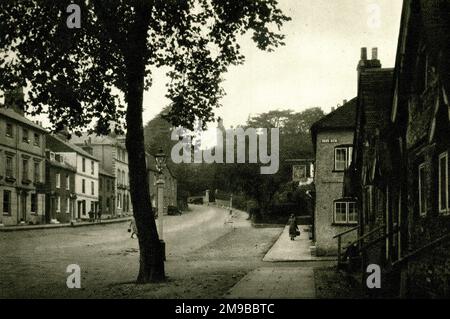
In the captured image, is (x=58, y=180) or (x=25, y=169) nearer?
(x=25, y=169)

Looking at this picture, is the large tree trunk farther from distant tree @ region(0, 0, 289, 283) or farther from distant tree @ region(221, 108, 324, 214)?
distant tree @ region(221, 108, 324, 214)

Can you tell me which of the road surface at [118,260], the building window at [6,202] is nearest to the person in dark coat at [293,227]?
the road surface at [118,260]

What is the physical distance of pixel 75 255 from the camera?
2770cm

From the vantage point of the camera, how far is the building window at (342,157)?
29.8 metres

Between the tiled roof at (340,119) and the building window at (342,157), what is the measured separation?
115 centimetres

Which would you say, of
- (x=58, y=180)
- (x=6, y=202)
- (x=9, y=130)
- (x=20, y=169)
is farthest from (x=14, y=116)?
(x=58, y=180)

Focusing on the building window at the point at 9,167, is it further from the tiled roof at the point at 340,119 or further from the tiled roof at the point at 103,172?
the tiled roof at the point at 340,119

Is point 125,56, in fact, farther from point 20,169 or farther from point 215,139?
point 20,169

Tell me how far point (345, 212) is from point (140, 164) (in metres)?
15.5

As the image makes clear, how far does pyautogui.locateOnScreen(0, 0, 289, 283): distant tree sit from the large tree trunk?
3 cm

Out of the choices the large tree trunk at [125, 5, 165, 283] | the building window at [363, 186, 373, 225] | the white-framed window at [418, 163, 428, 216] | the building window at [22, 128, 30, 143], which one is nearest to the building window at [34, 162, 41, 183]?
the building window at [22, 128, 30, 143]

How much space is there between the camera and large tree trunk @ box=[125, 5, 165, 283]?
15726 mm

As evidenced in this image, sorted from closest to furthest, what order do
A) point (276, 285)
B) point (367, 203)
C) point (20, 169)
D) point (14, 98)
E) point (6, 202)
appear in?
point (276, 285) < point (14, 98) < point (367, 203) < point (6, 202) < point (20, 169)

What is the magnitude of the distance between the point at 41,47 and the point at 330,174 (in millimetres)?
17945
